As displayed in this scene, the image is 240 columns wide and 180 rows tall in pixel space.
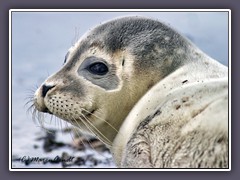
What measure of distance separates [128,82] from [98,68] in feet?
0.64

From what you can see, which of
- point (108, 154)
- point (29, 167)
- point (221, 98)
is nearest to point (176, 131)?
point (221, 98)

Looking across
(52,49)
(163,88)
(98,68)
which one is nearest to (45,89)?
(98,68)

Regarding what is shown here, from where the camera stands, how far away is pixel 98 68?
335cm

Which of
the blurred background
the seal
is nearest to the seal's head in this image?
the seal

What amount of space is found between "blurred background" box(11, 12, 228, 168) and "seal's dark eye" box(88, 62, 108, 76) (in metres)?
0.25

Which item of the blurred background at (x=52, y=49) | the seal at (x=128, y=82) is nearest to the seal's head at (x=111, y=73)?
the seal at (x=128, y=82)

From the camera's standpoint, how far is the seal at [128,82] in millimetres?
3074

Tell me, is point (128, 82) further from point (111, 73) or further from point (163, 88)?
point (163, 88)

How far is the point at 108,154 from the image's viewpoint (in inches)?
140

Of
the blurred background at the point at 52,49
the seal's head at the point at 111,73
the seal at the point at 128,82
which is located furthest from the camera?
the blurred background at the point at 52,49

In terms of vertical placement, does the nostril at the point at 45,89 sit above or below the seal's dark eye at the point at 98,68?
below

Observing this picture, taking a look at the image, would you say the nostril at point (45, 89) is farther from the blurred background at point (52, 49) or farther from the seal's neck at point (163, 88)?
the seal's neck at point (163, 88)

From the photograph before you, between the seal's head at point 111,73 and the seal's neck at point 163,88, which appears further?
the seal's head at point 111,73
